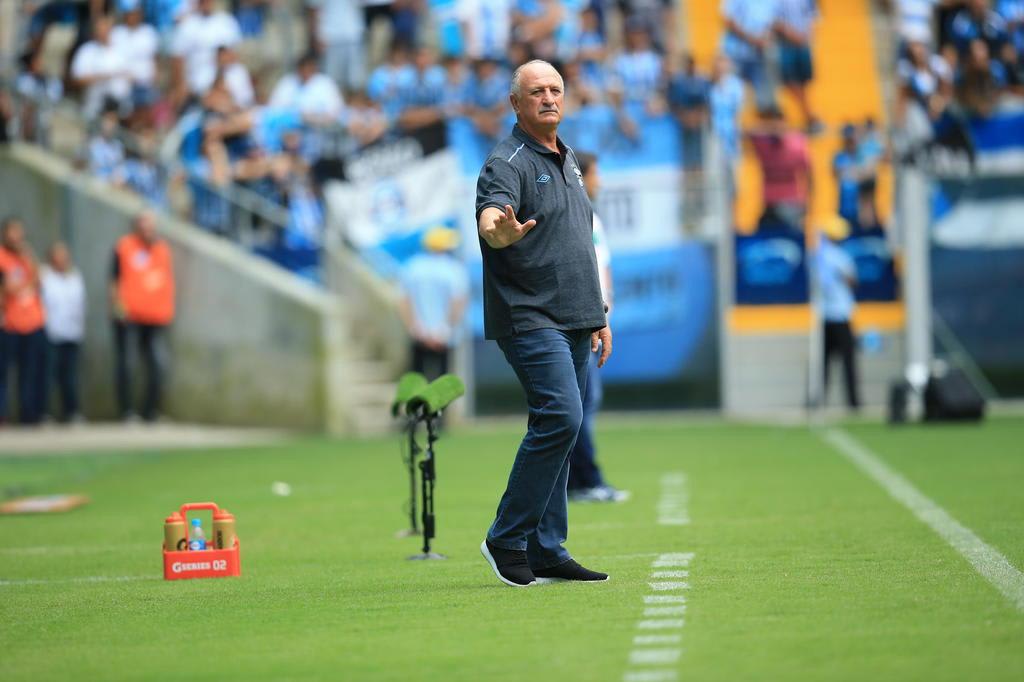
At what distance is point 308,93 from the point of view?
2395 cm

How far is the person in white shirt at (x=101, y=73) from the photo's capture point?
24.0m

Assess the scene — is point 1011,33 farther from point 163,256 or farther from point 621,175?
point 163,256

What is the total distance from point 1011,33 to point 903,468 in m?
11.0

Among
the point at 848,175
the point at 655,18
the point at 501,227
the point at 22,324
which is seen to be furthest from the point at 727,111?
the point at 501,227

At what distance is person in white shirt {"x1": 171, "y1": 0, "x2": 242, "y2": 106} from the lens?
24.4 meters

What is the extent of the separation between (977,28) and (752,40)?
293cm

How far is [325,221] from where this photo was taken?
2288cm

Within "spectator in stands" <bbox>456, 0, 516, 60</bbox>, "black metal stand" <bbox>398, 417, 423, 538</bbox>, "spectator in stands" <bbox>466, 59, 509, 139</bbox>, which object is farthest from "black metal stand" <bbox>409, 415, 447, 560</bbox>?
"spectator in stands" <bbox>456, 0, 516, 60</bbox>

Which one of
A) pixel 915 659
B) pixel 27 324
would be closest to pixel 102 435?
pixel 27 324

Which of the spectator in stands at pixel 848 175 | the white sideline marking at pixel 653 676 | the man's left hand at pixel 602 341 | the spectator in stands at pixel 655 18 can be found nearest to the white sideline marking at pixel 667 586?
the man's left hand at pixel 602 341

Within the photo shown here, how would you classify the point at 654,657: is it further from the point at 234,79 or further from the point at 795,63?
the point at 795,63

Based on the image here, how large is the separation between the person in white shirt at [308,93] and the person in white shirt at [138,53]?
1640 millimetres

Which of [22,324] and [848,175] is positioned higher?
[848,175]

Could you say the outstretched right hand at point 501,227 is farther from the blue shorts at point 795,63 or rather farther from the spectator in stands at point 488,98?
the blue shorts at point 795,63
